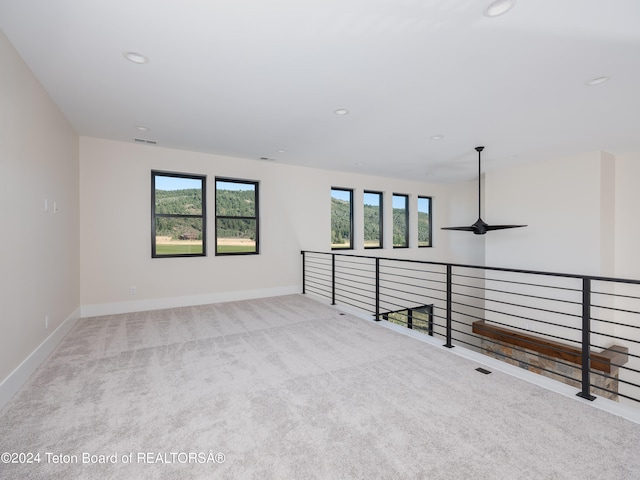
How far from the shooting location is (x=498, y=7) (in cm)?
187

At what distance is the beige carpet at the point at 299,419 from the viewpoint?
154cm

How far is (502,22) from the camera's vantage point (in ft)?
6.58

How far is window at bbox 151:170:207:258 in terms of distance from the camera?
196 inches

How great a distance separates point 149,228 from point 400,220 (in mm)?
5765

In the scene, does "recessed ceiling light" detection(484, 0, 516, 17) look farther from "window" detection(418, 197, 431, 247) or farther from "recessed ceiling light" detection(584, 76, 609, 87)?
"window" detection(418, 197, 431, 247)

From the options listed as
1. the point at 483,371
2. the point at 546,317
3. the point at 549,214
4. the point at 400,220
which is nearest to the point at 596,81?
the point at 483,371

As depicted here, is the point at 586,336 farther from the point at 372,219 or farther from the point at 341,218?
the point at 372,219

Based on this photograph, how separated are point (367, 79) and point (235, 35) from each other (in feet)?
3.90

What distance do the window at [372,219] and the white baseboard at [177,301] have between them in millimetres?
2223

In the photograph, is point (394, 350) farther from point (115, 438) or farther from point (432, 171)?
point (432, 171)

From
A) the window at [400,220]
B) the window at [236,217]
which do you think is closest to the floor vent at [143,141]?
the window at [236,217]

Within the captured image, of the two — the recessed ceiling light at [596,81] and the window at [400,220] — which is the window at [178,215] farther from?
the recessed ceiling light at [596,81]

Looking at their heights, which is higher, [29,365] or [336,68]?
[336,68]

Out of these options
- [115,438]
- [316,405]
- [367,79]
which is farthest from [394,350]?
[367,79]
